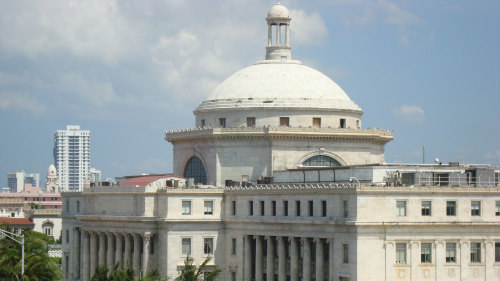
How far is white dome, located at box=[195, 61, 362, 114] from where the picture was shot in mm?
148125

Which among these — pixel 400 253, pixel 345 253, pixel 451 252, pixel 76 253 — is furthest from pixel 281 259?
pixel 76 253

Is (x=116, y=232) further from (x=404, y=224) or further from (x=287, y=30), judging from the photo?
(x=404, y=224)

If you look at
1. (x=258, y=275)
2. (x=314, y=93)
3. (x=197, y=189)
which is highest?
(x=314, y=93)

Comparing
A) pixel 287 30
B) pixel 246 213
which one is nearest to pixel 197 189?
pixel 246 213

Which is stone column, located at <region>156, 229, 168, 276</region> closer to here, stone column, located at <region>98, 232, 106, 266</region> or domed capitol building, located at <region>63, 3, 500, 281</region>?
domed capitol building, located at <region>63, 3, 500, 281</region>

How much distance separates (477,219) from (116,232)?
44916 millimetres

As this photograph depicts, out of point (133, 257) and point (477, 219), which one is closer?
point (477, 219)

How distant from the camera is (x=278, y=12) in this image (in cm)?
15625

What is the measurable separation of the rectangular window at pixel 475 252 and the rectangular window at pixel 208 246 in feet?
98.3

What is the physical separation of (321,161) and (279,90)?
900 cm

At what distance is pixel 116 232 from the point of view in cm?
14962

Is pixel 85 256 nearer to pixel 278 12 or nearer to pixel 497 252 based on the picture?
pixel 278 12

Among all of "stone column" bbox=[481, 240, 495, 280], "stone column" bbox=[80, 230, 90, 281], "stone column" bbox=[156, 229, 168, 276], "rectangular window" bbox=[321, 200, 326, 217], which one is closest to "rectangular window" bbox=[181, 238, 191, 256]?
"stone column" bbox=[156, 229, 168, 276]

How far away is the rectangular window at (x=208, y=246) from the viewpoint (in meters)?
139
